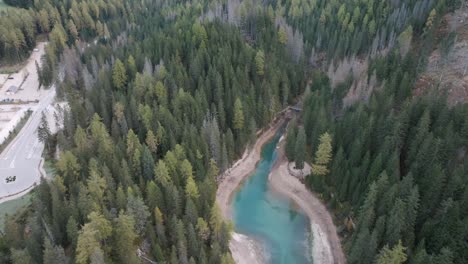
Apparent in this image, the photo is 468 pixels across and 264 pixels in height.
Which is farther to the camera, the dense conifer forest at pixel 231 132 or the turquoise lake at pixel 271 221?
the turquoise lake at pixel 271 221

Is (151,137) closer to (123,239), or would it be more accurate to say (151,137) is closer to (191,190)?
(191,190)

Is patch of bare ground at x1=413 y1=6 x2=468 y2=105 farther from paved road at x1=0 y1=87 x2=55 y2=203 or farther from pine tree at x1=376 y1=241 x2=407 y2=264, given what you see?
paved road at x1=0 y1=87 x2=55 y2=203

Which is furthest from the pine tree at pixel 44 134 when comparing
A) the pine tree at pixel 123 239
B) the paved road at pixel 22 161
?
the pine tree at pixel 123 239

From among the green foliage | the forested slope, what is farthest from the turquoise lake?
the green foliage

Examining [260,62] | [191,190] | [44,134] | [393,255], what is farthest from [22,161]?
[393,255]

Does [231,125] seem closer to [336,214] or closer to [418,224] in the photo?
[336,214]

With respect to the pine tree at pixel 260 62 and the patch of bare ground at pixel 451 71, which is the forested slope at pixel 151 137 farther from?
the patch of bare ground at pixel 451 71
